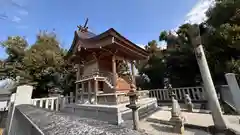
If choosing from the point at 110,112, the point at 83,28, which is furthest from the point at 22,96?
the point at 83,28

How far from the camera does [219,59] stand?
20.0 feet

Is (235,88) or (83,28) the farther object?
(83,28)

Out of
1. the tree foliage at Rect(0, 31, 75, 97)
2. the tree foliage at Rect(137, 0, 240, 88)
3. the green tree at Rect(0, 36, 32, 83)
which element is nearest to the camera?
the tree foliage at Rect(137, 0, 240, 88)

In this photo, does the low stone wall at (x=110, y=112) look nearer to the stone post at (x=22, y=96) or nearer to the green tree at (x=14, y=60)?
the stone post at (x=22, y=96)

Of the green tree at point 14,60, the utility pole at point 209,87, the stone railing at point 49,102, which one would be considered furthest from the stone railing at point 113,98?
the green tree at point 14,60

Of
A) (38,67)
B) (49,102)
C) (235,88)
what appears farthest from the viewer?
(38,67)

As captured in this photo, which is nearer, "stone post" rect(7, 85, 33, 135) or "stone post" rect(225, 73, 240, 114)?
"stone post" rect(7, 85, 33, 135)

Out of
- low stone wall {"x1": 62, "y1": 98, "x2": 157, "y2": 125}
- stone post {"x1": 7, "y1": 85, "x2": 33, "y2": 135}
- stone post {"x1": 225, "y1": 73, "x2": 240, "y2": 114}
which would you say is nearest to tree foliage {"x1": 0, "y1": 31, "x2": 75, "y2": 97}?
low stone wall {"x1": 62, "y1": 98, "x2": 157, "y2": 125}

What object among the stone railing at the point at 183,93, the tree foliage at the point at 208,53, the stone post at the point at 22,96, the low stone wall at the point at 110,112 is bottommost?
the low stone wall at the point at 110,112

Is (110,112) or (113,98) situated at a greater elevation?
(113,98)

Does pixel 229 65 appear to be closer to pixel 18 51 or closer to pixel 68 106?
pixel 68 106

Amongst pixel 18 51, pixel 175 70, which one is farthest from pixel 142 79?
pixel 18 51

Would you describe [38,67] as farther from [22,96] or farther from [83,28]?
[22,96]

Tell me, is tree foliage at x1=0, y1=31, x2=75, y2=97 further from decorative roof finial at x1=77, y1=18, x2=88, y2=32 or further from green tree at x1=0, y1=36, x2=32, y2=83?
decorative roof finial at x1=77, y1=18, x2=88, y2=32
